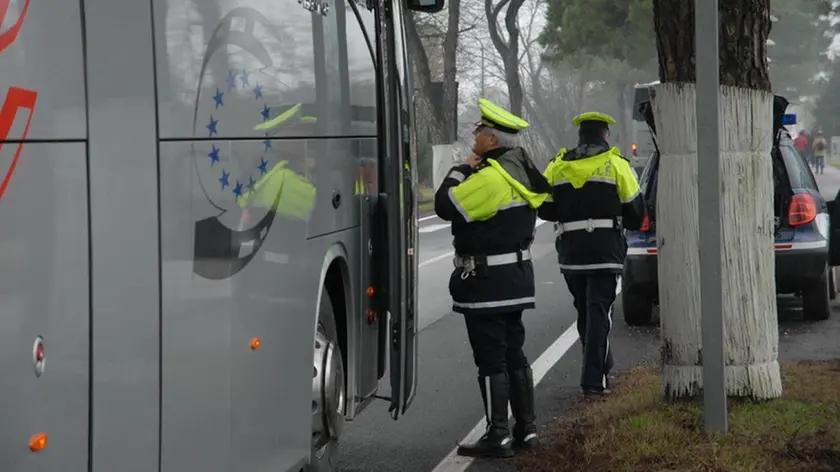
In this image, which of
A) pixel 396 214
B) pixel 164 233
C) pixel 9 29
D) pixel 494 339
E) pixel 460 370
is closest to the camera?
pixel 9 29

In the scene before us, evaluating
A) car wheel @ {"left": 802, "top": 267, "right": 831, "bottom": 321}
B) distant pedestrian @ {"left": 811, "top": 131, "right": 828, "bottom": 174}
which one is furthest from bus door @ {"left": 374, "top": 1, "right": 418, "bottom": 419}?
distant pedestrian @ {"left": 811, "top": 131, "right": 828, "bottom": 174}

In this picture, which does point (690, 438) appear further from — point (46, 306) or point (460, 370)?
point (46, 306)

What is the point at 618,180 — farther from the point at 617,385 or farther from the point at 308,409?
the point at 308,409

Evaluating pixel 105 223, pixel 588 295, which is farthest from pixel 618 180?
pixel 105 223

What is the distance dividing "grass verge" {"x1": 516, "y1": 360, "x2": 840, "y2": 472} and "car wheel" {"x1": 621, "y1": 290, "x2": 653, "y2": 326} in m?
4.25

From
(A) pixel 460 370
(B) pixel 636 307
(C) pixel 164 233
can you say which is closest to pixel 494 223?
(C) pixel 164 233

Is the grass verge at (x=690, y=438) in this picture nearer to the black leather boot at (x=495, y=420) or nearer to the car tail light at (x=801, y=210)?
the black leather boot at (x=495, y=420)

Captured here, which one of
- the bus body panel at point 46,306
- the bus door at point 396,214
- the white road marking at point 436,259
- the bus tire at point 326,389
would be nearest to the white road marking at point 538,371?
the bus door at point 396,214

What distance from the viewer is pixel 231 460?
470 centimetres

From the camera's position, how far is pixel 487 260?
749 cm

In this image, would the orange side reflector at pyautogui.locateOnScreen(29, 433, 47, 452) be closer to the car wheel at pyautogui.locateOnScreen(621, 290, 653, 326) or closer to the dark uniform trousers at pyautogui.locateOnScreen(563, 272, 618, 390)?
the dark uniform trousers at pyautogui.locateOnScreen(563, 272, 618, 390)

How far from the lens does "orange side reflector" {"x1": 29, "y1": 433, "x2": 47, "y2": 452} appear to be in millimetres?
3287

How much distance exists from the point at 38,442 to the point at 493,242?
4.39 metres

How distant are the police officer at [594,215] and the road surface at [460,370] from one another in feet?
1.96
